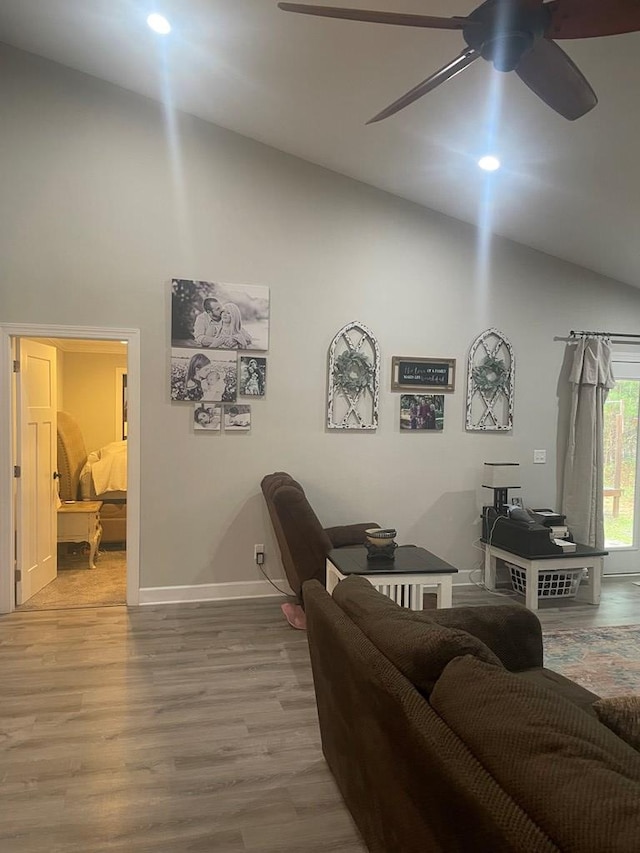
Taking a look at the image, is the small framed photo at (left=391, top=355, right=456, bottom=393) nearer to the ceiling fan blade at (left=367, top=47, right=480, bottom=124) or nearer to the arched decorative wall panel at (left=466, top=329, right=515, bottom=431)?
the arched decorative wall panel at (left=466, top=329, right=515, bottom=431)

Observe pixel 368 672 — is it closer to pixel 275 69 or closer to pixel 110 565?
pixel 275 69

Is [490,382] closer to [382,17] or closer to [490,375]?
[490,375]

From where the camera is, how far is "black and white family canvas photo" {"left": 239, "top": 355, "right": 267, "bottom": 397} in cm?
462

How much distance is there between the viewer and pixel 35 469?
468 cm

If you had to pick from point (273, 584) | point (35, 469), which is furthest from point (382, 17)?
point (35, 469)

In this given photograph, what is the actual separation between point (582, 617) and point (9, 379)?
456 centimetres

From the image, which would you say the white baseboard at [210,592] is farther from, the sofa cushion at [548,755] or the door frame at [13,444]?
the sofa cushion at [548,755]

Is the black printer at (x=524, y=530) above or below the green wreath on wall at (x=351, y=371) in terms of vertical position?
below

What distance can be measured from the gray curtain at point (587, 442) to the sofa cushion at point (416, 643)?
153 inches

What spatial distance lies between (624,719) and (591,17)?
2047 mm

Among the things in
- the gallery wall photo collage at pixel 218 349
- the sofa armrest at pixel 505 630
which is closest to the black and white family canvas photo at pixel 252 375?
the gallery wall photo collage at pixel 218 349

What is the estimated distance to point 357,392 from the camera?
4.86 m

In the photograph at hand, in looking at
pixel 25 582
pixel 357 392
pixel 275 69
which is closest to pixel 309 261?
pixel 357 392

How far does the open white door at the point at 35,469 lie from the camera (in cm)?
442
